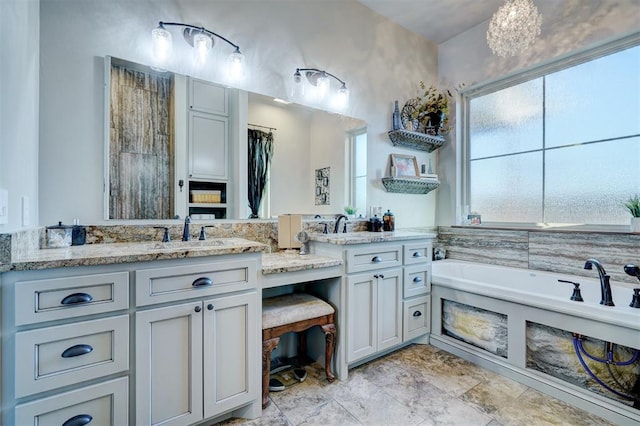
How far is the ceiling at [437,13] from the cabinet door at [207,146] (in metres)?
1.96

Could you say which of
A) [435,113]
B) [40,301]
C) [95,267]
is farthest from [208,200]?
[435,113]

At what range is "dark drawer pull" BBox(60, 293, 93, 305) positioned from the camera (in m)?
1.14

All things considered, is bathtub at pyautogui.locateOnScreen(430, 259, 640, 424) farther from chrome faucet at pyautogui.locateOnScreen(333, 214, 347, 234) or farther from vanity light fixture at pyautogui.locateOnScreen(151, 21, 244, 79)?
vanity light fixture at pyautogui.locateOnScreen(151, 21, 244, 79)

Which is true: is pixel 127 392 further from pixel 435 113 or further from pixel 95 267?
pixel 435 113

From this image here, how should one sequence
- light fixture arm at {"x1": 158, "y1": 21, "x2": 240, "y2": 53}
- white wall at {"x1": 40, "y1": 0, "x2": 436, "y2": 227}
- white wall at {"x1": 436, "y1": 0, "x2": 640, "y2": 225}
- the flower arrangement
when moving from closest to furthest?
white wall at {"x1": 40, "y1": 0, "x2": 436, "y2": 227} → light fixture arm at {"x1": 158, "y1": 21, "x2": 240, "y2": 53} → the flower arrangement → white wall at {"x1": 436, "y1": 0, "x2": 640, "y2": 225}

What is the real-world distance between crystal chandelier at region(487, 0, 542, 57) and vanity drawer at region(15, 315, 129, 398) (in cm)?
288

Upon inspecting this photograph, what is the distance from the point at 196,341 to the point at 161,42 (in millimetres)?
1764

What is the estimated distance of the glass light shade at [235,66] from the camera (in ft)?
6.69

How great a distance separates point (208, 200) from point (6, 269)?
3.51ft

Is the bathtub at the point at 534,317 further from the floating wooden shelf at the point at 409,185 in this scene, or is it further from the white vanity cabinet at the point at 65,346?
the white vanity cabinet at the point at 65,346

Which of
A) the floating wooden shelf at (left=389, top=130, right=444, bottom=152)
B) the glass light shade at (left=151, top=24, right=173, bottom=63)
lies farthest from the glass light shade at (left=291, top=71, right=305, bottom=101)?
the floating wooden shelf at (left=389, top=130, right=444, bottom=152)

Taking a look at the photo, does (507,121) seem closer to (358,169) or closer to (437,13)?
(437,13)

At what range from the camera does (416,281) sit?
8.06 ft

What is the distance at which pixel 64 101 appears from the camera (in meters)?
1.59
